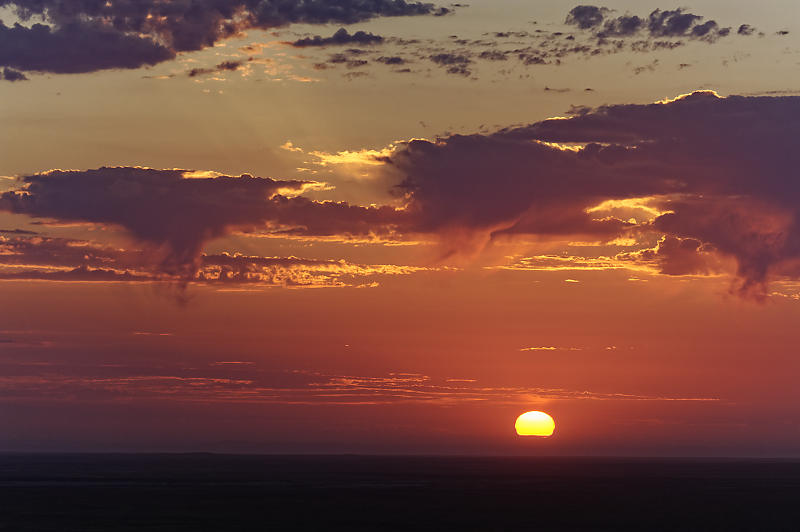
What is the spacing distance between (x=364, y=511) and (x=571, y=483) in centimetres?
6963

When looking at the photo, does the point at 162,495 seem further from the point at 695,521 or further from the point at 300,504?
the point at 695,521

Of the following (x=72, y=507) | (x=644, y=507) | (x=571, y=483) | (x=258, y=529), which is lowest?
(x=258, y=529)

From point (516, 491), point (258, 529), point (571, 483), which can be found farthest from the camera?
point (571, 483)

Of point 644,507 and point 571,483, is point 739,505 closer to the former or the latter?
point 644,507

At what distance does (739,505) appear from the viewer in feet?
376

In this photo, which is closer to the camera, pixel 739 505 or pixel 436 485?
pixel 739 505

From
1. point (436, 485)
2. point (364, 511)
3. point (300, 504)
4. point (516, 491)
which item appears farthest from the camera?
point (436, 485)

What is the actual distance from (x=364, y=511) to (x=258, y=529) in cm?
1959

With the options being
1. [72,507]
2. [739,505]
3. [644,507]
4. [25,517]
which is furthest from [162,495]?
[739,505]

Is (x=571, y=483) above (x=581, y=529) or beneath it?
above

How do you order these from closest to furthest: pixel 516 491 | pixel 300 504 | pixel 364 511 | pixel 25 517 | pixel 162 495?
pixel 25 517
pixel 364 511
pixel 300 504
pixel 162 495
pixel 516 491

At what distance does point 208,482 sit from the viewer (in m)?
161

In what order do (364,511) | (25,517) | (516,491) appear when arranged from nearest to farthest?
(25,517) → (364,511) → (516,491)

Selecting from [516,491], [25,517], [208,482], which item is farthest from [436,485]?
[25,517]
